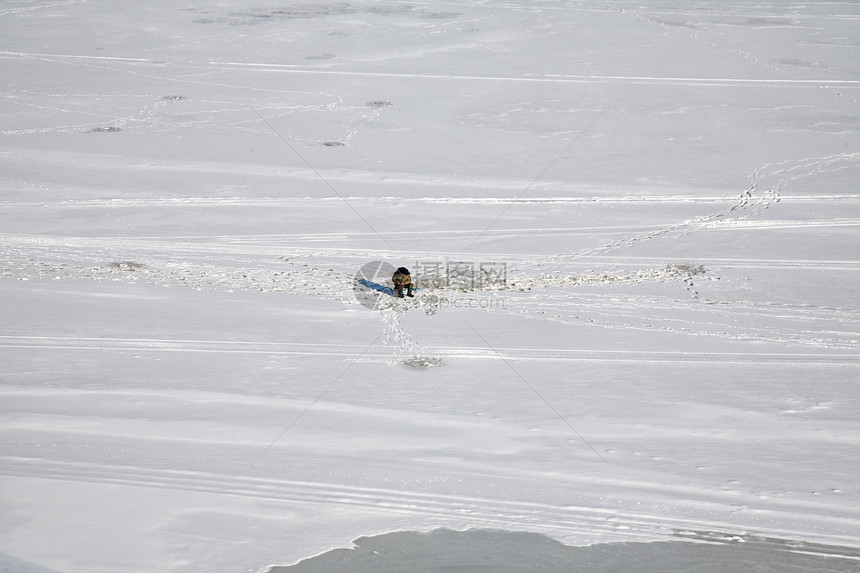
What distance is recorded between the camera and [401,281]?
5535 millimetres

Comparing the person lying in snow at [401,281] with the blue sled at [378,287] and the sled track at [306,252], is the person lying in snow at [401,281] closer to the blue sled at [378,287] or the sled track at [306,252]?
the blue sled at [378,287]

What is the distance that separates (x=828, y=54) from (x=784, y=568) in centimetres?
857

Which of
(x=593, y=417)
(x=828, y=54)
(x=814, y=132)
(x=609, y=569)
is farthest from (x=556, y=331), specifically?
(x=828, y=54)

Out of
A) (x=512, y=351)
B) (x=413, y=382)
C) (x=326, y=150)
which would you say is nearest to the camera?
(x=413, y=382)

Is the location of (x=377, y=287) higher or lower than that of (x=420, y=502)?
higher

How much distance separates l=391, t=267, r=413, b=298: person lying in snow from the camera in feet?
18.1

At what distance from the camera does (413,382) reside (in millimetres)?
4660

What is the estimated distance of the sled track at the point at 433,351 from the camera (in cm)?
495

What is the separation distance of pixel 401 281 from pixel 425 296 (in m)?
0.18

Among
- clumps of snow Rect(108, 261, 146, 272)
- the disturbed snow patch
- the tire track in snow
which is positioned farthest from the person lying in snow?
the disturbed snow patch

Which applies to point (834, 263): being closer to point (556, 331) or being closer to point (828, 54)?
point (556, 331)

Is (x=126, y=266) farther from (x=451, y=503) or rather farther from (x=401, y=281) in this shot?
(x=451, y=503)

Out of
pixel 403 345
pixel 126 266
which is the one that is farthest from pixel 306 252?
pixel 403 345

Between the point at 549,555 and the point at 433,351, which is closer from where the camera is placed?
the point at 549,555
